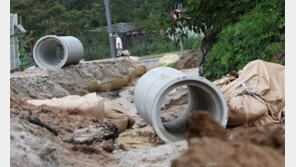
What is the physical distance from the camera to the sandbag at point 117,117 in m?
6.61

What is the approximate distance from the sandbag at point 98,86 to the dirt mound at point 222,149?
30.7 feet

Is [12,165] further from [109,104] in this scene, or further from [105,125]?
[109,104]

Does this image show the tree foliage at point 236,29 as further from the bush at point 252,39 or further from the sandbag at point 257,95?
the sandbag at point 257,95

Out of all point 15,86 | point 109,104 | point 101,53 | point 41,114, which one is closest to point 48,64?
point 15,86

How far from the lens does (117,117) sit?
22.0ft

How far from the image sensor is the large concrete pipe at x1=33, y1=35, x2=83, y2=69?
11.1m

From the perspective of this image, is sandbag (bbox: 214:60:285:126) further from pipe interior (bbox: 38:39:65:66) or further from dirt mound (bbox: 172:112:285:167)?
pipe interior (bbox: 38:39:65:66)

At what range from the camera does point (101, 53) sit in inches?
1064

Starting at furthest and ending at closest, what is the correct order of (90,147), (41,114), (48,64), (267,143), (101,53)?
(101,53), (48,64), (41,114), (90,147), (267,143)

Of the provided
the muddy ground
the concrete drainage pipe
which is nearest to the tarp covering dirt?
A: the muddy ground

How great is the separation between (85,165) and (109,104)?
3.16m

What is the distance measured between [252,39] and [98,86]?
614cm

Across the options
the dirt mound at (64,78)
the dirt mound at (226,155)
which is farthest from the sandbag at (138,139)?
the dirt mound at (226,155)

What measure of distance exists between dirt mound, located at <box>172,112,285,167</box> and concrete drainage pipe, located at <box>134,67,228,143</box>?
286 cm
